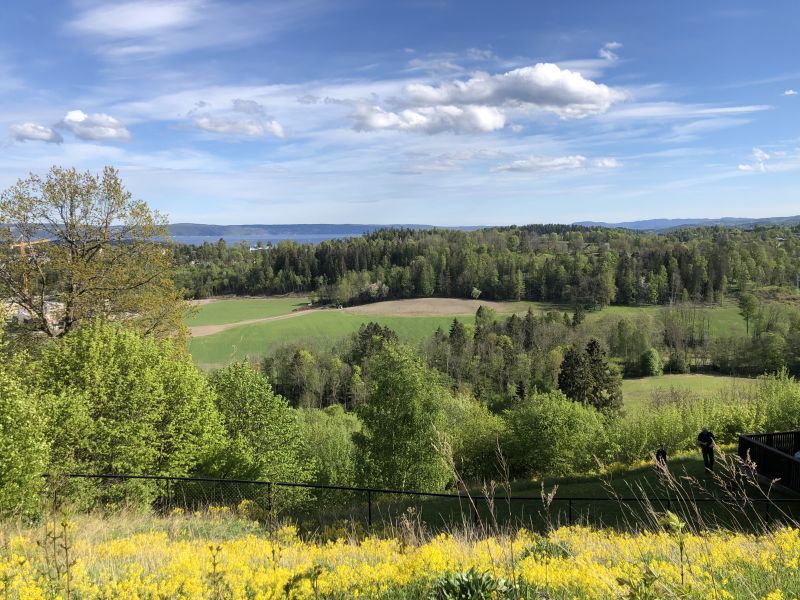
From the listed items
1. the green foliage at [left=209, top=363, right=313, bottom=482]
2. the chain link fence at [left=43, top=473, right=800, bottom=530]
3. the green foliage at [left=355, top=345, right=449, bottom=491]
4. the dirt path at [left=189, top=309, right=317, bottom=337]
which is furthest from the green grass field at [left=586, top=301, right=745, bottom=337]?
the chain link fence at [left=43, top=473, right=800, bottom=530]

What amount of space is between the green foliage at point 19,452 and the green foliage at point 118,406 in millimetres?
1469

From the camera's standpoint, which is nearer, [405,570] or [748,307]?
[405,570]

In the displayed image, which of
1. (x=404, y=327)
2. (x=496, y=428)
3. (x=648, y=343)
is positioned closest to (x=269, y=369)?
(x=404, y=327)

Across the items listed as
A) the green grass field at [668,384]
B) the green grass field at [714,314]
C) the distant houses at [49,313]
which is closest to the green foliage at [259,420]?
the distant houses at [49,313]

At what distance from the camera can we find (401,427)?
87.8 feet

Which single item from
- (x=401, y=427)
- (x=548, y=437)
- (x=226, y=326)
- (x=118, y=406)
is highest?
(x=118, y=406)

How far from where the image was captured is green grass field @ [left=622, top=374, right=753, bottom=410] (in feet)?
220

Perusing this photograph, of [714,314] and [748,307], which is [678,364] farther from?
[714,314]

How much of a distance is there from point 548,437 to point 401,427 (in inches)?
519

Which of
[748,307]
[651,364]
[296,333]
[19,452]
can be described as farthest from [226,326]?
[19,452]

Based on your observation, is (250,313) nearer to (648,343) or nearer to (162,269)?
(648,343)

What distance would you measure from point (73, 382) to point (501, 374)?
2643 inches

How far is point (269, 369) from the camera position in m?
83.5

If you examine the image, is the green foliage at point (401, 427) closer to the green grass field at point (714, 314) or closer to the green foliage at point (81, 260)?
the green foliage at point (81, 260)
